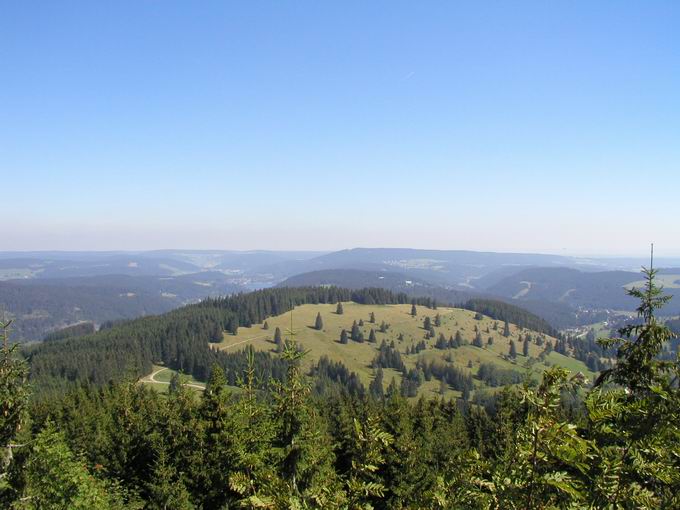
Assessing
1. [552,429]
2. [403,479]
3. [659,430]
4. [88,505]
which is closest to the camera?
[552,429]

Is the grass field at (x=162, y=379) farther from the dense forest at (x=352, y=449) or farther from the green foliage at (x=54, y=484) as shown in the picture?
the green foliage at (x=54, y=484)

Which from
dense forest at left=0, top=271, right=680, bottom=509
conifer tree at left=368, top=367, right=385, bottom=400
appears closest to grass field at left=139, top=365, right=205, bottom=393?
conifer tree at left=368, top=367, right=385, bottom=400

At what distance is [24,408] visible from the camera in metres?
22.5

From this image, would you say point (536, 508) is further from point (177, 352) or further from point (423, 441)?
point (177, 352)


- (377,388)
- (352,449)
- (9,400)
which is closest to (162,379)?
(377,388)

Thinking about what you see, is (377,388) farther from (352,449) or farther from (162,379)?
(352,449)

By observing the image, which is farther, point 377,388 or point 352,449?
point 377,388

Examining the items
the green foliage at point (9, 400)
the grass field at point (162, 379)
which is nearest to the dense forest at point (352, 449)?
the green foliage at point (9, 400)

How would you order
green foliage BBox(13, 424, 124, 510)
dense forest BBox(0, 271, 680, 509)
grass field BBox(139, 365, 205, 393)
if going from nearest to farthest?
dense forest BBox(0, 271, 680, 509) < green foliage BBox(13, 424, 124, 510) < grass field BBox(139, 365, 205, 393)

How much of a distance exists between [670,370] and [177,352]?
200 meters

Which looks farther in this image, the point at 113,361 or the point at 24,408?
the point at 113,361

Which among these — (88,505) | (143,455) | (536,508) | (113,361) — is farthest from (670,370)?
(113,361)

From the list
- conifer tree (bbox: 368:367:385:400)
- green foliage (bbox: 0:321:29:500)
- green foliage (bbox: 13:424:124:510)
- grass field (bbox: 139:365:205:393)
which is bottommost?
conifer tree (bbox: 368:367:385:400)

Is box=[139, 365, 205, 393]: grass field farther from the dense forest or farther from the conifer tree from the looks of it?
the dense forest
